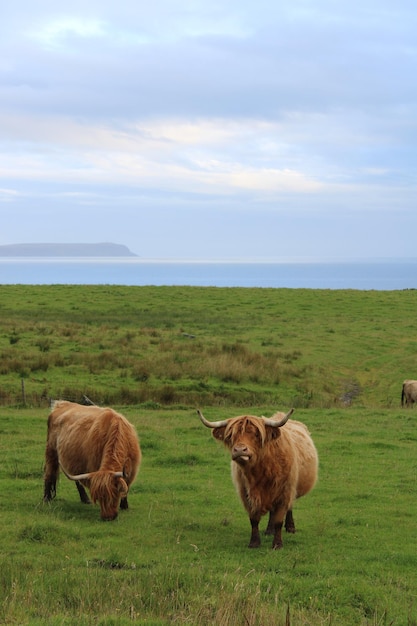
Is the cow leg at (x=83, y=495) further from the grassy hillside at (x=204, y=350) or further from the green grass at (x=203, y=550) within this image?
the grassy hillside at (x=204, y=350)

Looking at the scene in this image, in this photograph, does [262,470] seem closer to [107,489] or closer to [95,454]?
[107,489]

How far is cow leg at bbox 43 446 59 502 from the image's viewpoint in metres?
10.6

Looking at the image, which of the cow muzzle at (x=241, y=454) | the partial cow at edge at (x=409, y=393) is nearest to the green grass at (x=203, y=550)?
the cow muzzle at (x=241, y=454)

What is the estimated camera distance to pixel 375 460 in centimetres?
1383

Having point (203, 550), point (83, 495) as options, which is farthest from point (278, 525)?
point (83, 495)

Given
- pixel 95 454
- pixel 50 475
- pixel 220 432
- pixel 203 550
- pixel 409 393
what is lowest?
pixel 203 550

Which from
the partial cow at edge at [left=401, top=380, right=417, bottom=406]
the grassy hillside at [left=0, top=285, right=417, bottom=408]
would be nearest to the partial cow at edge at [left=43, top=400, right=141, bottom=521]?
the grassy hillside at [left=0, top=285, right=417, bottom=408]

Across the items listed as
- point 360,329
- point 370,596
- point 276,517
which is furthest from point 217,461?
point 360,329

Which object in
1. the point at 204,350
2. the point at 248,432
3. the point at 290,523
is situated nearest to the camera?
the point at 248,432

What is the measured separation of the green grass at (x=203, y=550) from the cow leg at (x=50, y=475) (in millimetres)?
230

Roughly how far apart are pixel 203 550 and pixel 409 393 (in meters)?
16.3

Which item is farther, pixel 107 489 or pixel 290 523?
pixel 107 489

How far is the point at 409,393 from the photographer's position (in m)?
23.0

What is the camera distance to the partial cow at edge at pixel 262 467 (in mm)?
7992
